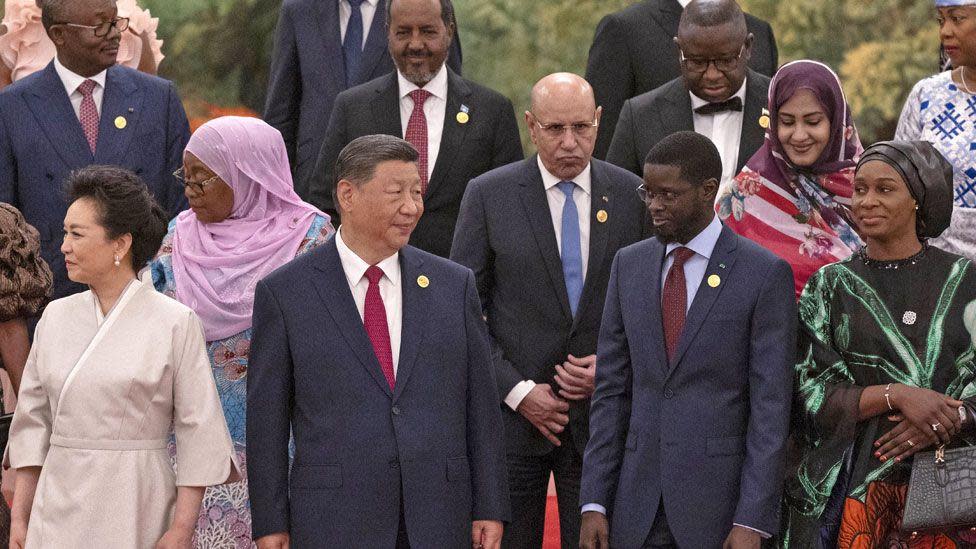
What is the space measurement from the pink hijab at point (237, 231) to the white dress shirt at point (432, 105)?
2.78 ft

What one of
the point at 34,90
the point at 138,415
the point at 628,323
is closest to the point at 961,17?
the point at 628,323

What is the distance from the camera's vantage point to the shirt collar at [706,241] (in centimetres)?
453

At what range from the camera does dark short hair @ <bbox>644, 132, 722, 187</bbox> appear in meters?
4.52

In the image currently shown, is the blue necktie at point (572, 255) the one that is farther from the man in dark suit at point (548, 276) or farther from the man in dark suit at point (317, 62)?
the man in dark suit at point (317, 62)

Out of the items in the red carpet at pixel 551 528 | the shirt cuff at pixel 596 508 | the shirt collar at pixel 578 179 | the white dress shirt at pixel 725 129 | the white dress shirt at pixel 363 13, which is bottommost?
the red carpet at pixel 551 528

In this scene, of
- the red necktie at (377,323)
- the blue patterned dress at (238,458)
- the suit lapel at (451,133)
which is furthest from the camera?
the suit lapel at (451,133)

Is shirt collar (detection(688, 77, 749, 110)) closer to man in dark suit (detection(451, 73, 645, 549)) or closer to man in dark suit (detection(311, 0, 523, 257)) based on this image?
man in dark suit (detection(451, 73, 645, 549))

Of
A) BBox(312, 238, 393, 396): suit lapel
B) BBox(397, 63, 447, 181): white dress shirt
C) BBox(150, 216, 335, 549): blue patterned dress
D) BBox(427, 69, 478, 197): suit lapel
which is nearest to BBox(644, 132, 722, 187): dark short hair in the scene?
BBox(312, 238, 393, 396): suit lapel

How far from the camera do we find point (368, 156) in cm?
450

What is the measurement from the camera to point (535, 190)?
17.7ft

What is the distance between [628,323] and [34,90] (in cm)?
289

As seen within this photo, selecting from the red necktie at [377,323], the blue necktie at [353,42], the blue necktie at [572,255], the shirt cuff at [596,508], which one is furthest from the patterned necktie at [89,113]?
the shirt cuff at [596,508]

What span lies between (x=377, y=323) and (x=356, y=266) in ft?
0.57

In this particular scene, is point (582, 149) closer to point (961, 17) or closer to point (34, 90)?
point (961, 17)
